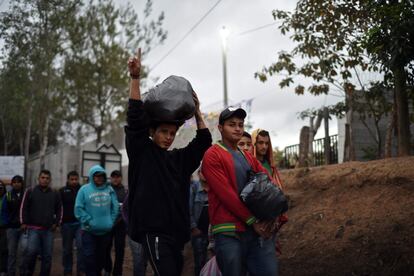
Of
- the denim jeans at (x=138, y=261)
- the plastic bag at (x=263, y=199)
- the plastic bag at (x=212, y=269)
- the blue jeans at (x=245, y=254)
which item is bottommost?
the denim jeans at (x=138, y=261)

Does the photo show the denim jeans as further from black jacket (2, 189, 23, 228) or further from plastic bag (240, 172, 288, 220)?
plastic bag (240, 172, 288, 220)

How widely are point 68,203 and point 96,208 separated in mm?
2085

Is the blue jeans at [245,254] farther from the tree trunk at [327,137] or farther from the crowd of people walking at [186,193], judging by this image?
the tree trunk at [327,137]

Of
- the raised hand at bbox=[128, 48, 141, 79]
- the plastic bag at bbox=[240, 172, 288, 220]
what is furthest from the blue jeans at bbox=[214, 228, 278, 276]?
the raised hand at bbox=[128, 48, 141, 79]

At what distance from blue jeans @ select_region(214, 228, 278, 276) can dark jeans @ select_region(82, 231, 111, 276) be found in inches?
168

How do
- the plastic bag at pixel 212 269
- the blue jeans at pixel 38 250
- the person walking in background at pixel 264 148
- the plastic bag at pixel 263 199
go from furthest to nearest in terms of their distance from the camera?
the blue jeans at pixel 38 250 → the person walking in background at pixel 264 148 → the plastic bag at pixel 212 269 → the plastic bag at pixel 263 199

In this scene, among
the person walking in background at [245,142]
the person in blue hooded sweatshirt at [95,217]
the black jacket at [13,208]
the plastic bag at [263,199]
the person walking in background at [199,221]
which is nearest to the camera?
the plastic bag at [263,199]

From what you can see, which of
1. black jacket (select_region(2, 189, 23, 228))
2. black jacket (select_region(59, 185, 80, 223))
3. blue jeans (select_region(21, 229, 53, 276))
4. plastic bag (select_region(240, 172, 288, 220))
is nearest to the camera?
plastic bag (select_region(240, 172, 288, 220))

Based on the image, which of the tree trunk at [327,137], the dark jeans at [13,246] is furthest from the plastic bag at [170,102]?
the tree trunk at [327,137]

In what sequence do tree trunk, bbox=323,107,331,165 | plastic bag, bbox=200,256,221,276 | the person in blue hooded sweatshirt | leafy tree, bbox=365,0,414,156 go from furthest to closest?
1. tree trunk, bbox=323,107,331,165
2. the person in blue hooded sweatshirt
3. leafy tree, bbox=365,0,414,156
4. plastic bag, bbox=200,256,221,276

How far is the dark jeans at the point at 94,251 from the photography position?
7676mm

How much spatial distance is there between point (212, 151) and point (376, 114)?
325 inches

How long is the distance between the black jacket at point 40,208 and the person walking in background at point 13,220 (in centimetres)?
82

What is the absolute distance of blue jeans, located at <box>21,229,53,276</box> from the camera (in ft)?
27.5
